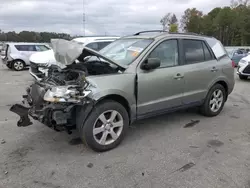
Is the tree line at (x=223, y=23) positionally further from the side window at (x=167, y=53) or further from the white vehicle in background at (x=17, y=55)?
the side window at (x=167, y=53)

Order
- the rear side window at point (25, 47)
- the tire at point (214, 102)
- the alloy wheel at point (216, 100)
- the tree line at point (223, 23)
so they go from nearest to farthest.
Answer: the tire at point (214, 102), the alloy wheel at point (216, 100), the rear side window at point (25, 47), the tree line at point (223, 23)

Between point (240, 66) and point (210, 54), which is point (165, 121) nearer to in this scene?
point (210, 54)

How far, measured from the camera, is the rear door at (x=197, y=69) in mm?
4645

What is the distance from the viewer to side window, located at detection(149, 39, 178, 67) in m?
4.24

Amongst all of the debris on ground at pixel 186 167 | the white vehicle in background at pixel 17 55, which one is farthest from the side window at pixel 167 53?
the white vehicle in background at pixel 17 55

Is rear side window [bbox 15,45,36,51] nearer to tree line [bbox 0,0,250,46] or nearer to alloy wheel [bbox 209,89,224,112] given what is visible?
alloy wheel [bbox 209,89,224,112]

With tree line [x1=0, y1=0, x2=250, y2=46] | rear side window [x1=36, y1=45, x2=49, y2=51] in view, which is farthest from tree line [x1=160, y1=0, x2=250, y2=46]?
rear side window [x1=36, y1=45, x2=49, y2=51]

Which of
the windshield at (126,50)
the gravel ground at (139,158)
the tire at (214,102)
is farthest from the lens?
the tire at (214,102)

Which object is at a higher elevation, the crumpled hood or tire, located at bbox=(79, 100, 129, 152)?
the crumpled hood

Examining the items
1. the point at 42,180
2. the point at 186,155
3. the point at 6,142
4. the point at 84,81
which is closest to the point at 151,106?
the point at 186,155

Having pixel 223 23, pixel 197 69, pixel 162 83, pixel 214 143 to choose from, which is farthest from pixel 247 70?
pixel 223 23

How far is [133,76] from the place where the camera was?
3.84 m

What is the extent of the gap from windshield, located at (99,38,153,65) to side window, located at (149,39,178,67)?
0.64ft

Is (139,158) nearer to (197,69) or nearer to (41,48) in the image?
(197,69)
